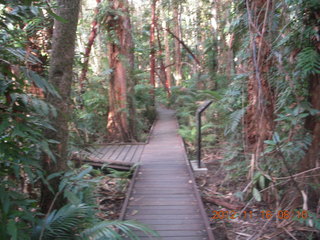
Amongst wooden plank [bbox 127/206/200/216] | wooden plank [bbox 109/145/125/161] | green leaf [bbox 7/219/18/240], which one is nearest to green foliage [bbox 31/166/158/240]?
green leaf [bbox 7/219/18/240]

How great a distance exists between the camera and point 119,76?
891 cm

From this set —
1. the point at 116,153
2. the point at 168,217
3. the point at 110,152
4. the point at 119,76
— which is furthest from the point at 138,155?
the point at 168,217

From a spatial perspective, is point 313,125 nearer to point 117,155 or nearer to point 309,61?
point 309,61

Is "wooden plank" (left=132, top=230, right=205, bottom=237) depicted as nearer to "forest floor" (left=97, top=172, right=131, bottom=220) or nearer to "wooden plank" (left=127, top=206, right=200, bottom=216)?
"wooden plank" (left=127, top=206, right=200, bottom=216)

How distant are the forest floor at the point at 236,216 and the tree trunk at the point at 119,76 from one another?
12.7 feet

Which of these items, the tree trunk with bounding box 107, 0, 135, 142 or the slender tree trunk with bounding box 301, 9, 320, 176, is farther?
the tree trunk with bounding box 107, 0, 135, 142

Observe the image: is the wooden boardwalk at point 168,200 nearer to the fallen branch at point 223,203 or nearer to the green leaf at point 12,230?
the fallen branch at point 223,203

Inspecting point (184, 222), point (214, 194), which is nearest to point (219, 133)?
point (214, 194)

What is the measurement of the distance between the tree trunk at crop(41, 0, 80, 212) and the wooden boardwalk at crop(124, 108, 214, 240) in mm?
1402

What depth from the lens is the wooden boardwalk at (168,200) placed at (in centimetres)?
376

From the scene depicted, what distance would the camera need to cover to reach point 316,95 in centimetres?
325

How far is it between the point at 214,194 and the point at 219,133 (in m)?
3.54

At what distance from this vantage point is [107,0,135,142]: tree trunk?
852 cm
